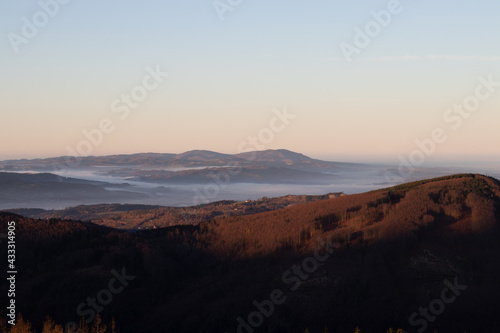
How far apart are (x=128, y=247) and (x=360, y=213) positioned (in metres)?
20.8

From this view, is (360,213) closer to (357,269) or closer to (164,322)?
(357,269)

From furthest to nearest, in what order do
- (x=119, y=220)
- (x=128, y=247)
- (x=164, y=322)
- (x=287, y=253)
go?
1. (x=119, y=220)
2. (x=128, y=247)
3. (x=287, y=253)
4. (x=164, y=322)

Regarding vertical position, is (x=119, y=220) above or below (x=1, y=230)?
below

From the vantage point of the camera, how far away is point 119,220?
163000 mm

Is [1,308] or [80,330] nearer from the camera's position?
[80,330]

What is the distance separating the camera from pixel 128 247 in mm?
38344

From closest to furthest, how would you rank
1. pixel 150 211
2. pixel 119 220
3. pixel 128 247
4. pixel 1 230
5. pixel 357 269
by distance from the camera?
1. pixel 357 269
2. pixel 128 247
3. pixel 1 230
4. pixel 119 220
5. pixel 150 211

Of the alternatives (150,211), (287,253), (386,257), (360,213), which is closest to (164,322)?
(287,253)

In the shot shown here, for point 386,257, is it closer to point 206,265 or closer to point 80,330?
point 206,265

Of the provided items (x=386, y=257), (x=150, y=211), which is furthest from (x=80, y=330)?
(x=150, y=211)

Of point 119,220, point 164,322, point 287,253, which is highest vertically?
point 287,253

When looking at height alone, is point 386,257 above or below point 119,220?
above

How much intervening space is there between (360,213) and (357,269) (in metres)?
11.7

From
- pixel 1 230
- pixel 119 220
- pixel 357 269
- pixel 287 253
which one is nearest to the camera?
pixel 357 269
